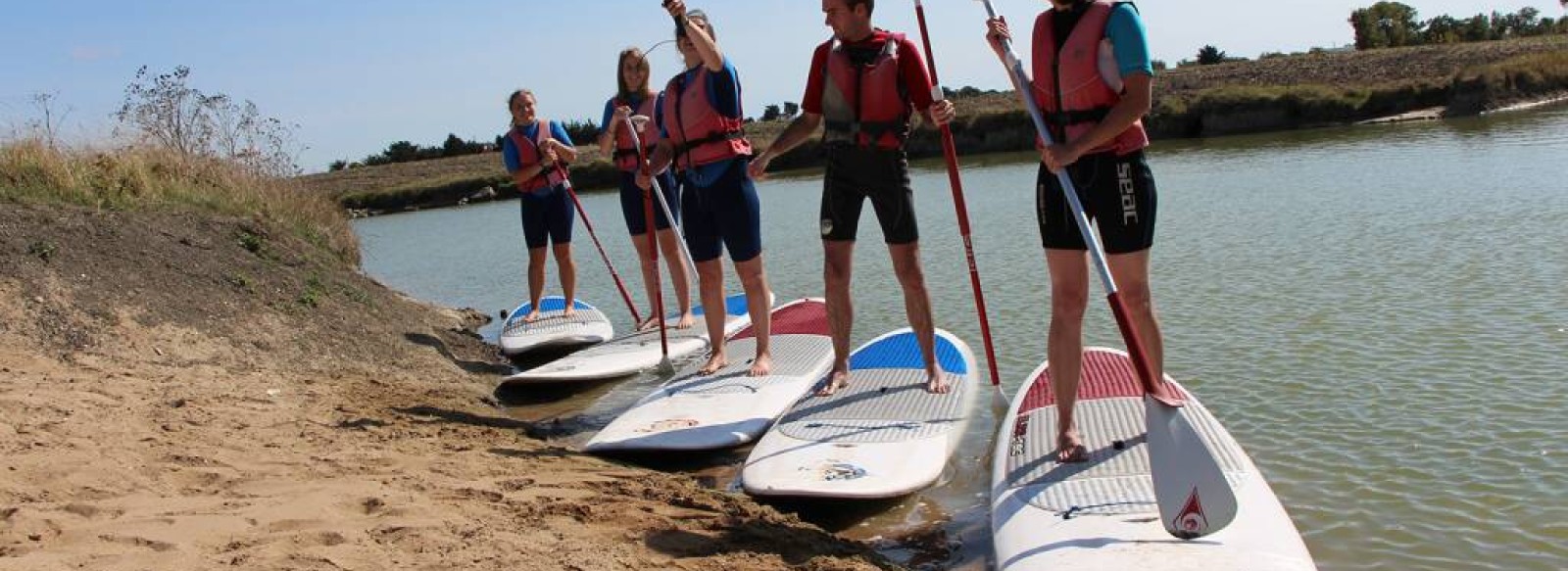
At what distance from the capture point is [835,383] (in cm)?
612

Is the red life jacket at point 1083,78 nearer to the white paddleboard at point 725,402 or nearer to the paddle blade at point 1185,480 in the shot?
the paddle blade at point 1185,480

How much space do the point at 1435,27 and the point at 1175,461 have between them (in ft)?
189

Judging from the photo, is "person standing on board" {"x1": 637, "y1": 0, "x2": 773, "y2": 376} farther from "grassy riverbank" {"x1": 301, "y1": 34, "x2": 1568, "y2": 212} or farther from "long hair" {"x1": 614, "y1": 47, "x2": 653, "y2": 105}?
"grassy riverbank" {"x1": 301, "y1": 34, "x2": 1568, "y2": 212}

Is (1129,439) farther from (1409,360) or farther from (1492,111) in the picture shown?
Answer: (1492,111)

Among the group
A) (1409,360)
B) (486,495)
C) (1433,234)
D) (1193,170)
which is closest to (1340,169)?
(1193,170)

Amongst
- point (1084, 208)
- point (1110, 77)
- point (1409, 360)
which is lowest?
point (1409, 360)

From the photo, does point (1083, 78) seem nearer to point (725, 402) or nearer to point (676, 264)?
point (725, 402)

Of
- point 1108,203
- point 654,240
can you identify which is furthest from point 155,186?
point 1108,203

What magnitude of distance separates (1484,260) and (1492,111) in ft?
73.6

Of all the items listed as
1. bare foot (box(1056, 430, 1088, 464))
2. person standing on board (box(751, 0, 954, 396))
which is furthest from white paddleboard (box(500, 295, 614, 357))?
bare foot (box(1056, 430, 1088, 464))

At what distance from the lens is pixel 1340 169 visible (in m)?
17.5

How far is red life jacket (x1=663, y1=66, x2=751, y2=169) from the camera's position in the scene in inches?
258

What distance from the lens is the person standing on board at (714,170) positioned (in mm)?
6492

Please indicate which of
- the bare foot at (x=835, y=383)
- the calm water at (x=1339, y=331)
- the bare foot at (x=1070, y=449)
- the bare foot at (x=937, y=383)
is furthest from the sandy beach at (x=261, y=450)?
→ the bare foot at (x=937, y=383)
